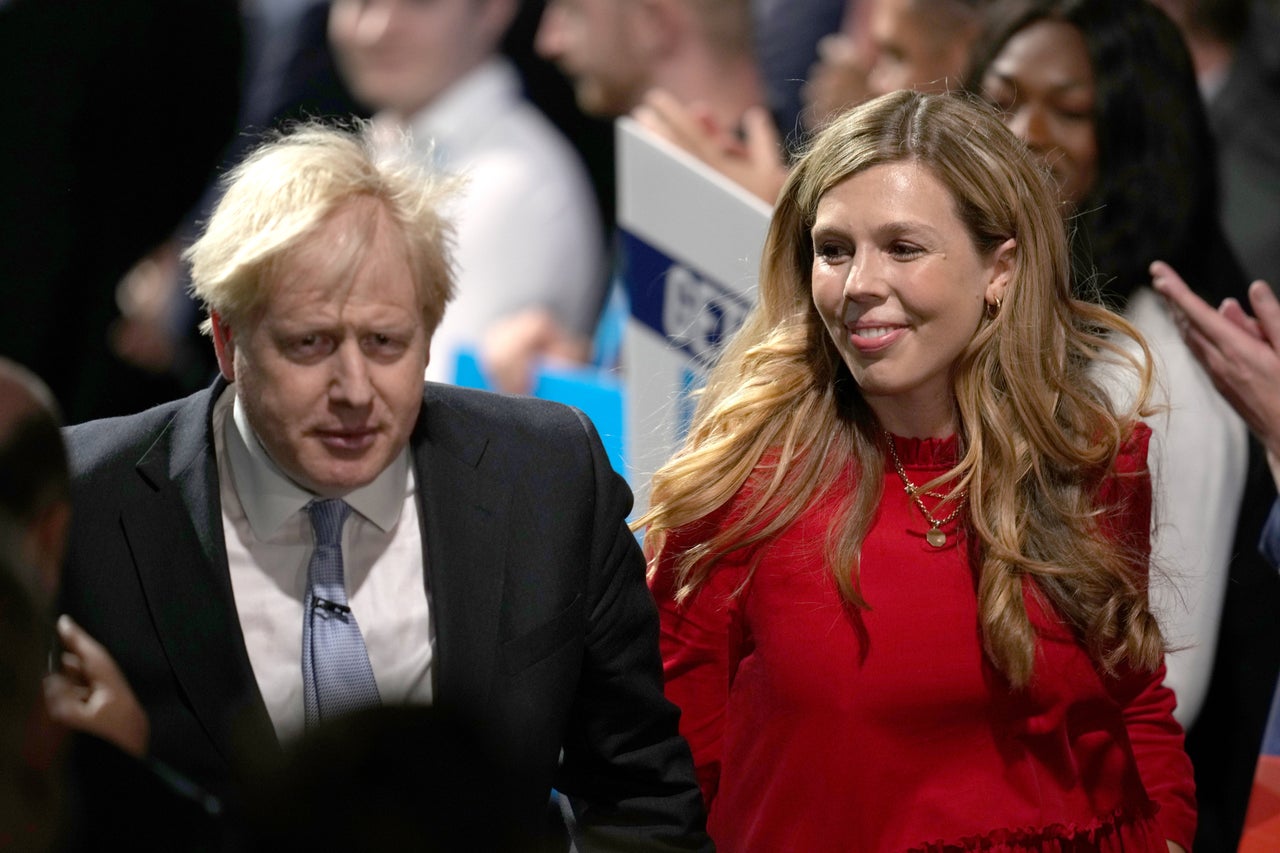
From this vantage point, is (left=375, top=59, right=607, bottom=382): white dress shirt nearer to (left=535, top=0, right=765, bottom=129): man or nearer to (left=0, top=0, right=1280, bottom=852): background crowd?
(left=0, top=0, right=1280, bottom=852): background crowd

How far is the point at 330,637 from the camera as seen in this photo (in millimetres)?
1973

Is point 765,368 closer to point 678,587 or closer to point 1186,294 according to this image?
point 678,587

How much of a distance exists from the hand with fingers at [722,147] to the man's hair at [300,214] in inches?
64.6

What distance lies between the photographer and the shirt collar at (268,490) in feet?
6.60

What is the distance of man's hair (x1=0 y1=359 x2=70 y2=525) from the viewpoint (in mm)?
1173

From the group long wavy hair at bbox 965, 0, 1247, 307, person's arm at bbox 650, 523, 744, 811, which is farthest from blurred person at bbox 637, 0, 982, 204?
person's arm at bbox 650, 523, 744, 811

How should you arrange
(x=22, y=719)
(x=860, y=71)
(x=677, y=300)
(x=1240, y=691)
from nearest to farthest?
(x=22, y=719)
(x=677, y=300)
(x=1240, y=691)
(x=860, y=71)

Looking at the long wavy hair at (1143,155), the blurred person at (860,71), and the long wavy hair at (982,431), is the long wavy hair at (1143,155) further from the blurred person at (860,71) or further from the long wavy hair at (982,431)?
the long wavy hair at (982,431)

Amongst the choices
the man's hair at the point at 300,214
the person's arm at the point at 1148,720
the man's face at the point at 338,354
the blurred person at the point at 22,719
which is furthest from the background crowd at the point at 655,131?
the blurred person at the point at 22,719

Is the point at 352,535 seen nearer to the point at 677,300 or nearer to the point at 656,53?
the point at 677,300

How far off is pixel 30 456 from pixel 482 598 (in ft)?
2.98

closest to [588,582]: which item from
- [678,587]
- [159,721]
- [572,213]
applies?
[678,587]

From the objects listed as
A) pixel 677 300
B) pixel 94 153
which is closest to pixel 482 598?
pixel 677 300

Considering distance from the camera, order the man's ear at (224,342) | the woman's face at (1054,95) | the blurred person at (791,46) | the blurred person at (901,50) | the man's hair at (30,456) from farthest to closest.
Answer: the blurred person at (791,46), the blurred person at (901,50), the woman's face at (1054,95), the man's ear at (224,342), the man's hair at (30,456)
